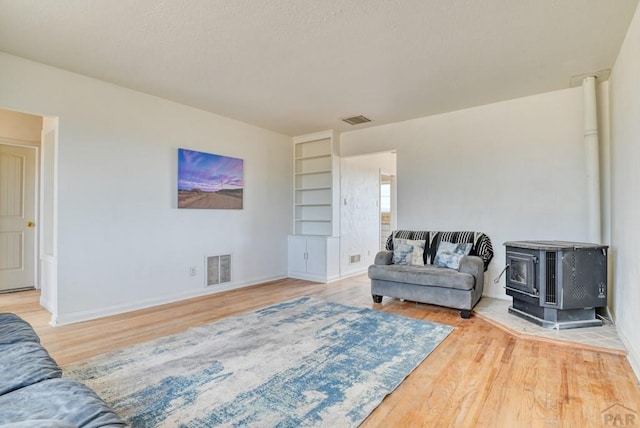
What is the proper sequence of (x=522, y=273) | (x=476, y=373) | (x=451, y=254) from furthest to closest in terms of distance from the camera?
(x=451, y=254), (x=522, y=273), (x=476, y=373)

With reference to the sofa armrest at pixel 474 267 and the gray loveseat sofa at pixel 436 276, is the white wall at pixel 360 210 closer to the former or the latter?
the gray loveseat sofa at pixel 436 276

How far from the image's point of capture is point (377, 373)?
222cm

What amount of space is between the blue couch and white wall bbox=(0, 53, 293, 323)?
6.65 feet

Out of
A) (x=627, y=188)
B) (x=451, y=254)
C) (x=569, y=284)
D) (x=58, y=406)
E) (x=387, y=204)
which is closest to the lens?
(x=58, y=406)

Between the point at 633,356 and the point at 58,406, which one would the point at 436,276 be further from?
the point at 58,406

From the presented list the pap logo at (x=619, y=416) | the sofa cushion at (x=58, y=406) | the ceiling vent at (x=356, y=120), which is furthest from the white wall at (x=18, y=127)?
the pap logo at (x=619, y=416)

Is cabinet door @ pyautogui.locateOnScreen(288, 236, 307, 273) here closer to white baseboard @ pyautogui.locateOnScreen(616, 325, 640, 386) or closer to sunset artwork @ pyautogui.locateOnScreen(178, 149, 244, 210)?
sunset artwork @ pyautogui.locateOnScreen(178, 149, 244, 210)

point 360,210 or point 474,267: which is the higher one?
point 360,210

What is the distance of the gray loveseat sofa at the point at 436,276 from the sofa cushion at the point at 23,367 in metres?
3.16

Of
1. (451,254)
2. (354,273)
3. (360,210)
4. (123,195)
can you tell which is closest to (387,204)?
(360,210)

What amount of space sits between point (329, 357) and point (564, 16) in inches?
118

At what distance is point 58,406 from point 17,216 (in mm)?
4931

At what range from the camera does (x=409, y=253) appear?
4.21 meters

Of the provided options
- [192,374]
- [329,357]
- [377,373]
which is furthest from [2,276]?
[377,373]
